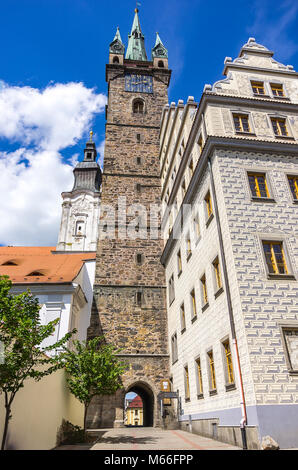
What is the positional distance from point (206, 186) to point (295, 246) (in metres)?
4.10

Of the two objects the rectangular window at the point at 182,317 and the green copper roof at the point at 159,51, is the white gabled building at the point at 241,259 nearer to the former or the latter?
the rectangular window at the point at 182,317

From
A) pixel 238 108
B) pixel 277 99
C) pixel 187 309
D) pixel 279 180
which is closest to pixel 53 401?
pixel 187 309

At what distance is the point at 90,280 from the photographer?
72.4 ft

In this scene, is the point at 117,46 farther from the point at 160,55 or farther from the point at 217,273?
the point at 217,273

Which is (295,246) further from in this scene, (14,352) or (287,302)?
(14,352)

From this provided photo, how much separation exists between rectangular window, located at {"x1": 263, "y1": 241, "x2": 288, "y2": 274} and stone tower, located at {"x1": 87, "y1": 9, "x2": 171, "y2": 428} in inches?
426

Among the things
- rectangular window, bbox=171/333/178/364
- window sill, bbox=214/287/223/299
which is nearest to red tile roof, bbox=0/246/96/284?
rectangular window, bbox=171/333/178/364

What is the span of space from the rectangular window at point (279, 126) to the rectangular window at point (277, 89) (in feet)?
5.24

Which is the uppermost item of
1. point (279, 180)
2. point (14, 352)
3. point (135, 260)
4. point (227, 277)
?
point (135, 260)

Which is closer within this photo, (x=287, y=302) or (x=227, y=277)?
(x=287, y=302)

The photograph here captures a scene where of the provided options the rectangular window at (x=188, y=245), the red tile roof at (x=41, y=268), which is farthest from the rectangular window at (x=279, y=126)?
the red tile roof at (x=41, y=268)

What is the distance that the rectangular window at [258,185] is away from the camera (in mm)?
12352

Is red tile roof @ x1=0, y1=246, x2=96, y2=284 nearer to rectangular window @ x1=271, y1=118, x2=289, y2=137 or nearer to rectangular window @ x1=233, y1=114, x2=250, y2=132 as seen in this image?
rectangular window @ x1=233, y1=114, x2=250, y2=132

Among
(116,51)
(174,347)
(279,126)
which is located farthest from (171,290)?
(116,51)
